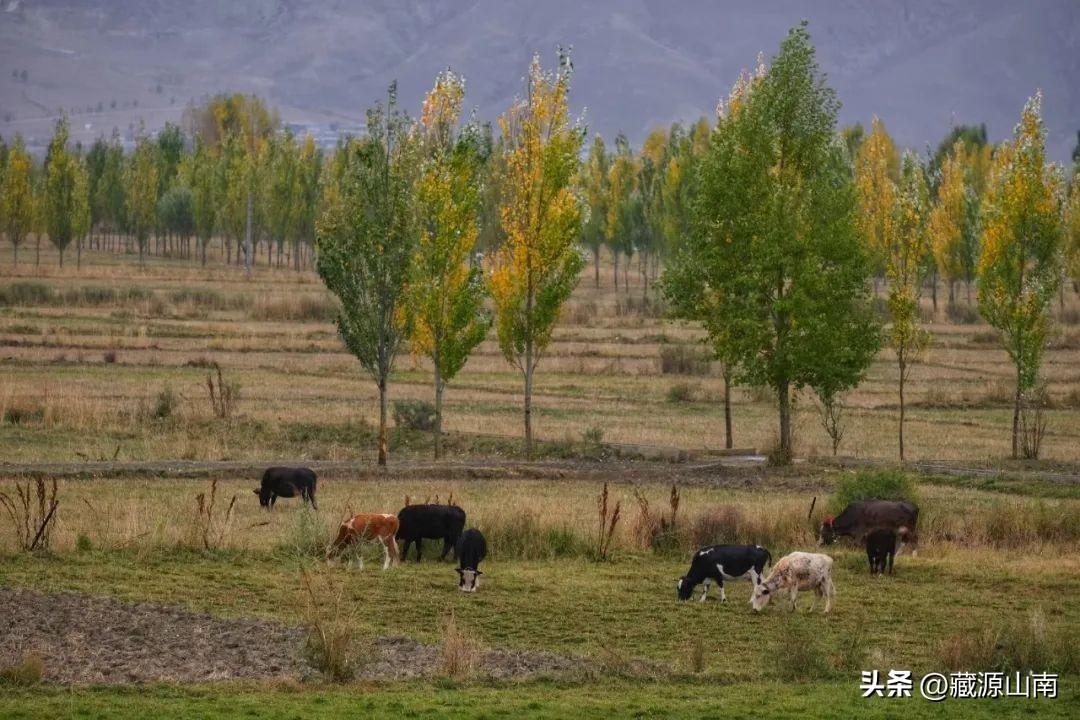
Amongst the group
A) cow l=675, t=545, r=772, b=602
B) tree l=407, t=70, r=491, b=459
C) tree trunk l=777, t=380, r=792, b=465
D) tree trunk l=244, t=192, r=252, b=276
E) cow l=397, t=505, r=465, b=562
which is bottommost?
cow l=675, t=545, r=772, b=602

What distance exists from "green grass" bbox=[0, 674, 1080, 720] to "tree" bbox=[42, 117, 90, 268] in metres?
87.7

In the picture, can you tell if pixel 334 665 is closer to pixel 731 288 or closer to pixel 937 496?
pixel 937 496

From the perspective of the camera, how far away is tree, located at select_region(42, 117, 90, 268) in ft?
329

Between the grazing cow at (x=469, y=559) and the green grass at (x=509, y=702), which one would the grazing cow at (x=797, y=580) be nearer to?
the grazing cow at (x=469, y=559)

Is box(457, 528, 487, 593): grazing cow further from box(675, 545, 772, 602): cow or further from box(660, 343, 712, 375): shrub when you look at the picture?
box(660, 343, 712, 375): shrub

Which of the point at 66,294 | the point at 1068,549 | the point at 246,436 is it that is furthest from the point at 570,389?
the point at 66,294

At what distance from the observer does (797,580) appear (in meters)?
21.4

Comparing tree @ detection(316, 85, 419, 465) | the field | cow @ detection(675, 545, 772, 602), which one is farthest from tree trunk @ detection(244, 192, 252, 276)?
cow @ detection(675, 545, 772, 602)

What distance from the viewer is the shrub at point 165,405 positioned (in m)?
41.8

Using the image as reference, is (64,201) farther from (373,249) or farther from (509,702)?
(509,702)

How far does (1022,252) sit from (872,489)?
1756 cm

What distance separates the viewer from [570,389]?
180 feet

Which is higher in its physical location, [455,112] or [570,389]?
[455,112]

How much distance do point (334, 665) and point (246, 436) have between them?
2371 centimetres
